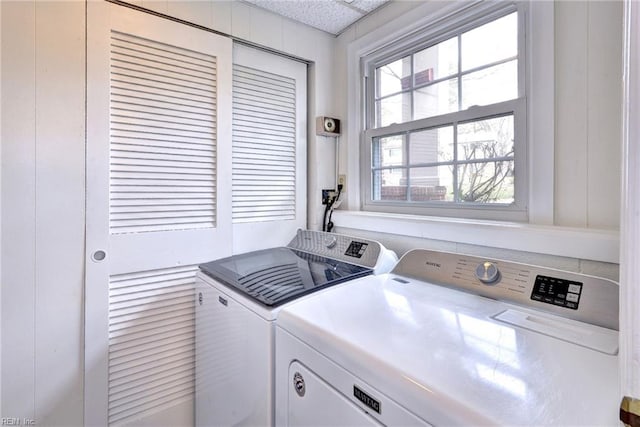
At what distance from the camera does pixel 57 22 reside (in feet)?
4.05

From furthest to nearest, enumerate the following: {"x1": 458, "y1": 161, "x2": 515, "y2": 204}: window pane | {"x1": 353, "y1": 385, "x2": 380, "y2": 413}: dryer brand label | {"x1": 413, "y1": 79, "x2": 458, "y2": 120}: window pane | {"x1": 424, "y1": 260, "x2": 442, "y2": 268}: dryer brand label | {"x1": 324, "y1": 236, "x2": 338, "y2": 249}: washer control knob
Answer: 1. {"x1": 324, "y1": 236, "x2": 338, "y2": 249}: washer control knob
2. {"x1": 413, "y1": 79, "x2": 458, "y2": 120}: window pane
3. {"x1": 458, "y1": 161, "x2": 515, "y2": 204}: window pane
4. {"x1": 424, "y1": 260, "x2": 442, "y2": 268}: dryer brand label
5. {"x1": 353, "y1": 385, "x2": 380, "y2": 413}: dryer brand label

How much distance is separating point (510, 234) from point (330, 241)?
854 millimetres

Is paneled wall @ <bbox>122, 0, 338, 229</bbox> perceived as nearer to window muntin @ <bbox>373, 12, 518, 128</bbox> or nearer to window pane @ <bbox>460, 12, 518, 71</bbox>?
window muntin @ <bbox>373, 12, 518, 128</bbox>

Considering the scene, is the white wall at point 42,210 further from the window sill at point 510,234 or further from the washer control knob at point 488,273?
the washer control knob at point 488,273

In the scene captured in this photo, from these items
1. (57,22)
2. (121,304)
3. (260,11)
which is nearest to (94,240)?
(121,304)

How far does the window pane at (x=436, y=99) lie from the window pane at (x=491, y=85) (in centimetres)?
Result: 6

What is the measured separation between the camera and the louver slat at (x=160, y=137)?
4.57 feet

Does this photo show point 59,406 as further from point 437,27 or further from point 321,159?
point 437,27

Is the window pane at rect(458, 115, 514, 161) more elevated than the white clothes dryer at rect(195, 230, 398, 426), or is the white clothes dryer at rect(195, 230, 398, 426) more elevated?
the window pane at rect(458, 115, 514, 161)

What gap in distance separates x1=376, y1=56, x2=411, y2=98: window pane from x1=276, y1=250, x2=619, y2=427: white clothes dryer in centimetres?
108

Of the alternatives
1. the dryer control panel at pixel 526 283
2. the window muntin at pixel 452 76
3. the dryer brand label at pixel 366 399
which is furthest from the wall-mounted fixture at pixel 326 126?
the dryer brand label at pixel 366 399

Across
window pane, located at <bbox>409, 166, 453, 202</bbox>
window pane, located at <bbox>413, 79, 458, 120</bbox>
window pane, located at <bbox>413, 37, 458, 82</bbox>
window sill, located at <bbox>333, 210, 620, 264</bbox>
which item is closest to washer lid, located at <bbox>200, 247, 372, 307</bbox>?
window sill, located at <bbox>333, 210, 620, 264</bbox>

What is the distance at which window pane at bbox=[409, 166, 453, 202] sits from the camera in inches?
60.9

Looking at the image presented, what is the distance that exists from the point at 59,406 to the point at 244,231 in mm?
1043
